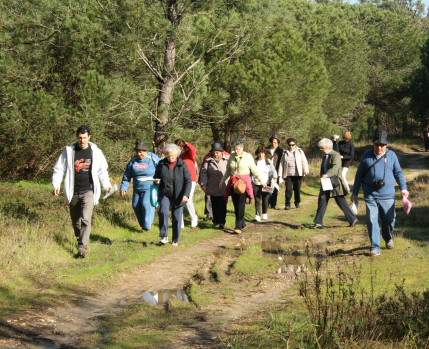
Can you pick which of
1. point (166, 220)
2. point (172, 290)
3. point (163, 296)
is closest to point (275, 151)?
point (166, 220)

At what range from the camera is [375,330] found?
4.47 m

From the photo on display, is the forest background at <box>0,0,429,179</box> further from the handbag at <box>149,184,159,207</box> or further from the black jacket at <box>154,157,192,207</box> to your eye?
the black jacket at <box>154,157,192,207</box>

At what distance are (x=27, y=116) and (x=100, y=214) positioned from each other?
17.8 feet

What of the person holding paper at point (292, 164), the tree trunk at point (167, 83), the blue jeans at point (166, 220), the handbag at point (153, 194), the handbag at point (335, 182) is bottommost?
the blue jeans at point (166, 220)

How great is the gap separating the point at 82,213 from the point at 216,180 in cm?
396

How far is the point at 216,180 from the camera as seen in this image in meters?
11.6

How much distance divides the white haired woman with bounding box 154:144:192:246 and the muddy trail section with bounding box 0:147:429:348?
0.45m

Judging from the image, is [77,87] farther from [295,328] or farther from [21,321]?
[295,328]

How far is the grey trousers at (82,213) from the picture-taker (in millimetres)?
8273

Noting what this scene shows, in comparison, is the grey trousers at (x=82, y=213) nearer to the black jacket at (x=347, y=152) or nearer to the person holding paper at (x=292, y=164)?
the person holding paper at (x=292, y=164)

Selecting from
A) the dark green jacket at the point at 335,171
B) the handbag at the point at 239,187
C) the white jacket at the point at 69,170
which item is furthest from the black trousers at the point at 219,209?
the white jacket at the point at 69,170

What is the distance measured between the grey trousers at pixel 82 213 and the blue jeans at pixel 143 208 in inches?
88.5

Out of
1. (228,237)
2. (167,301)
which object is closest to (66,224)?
(228,237)

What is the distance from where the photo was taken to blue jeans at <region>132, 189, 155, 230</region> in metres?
10.5
